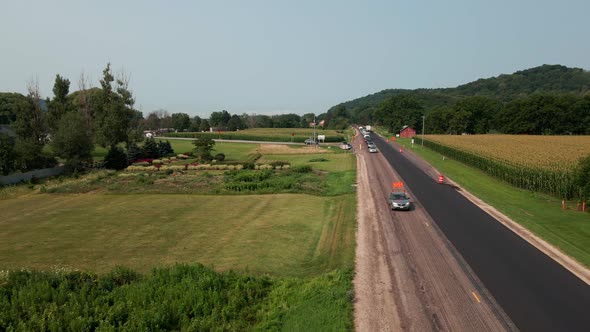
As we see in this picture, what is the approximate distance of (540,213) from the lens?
33.0 meters

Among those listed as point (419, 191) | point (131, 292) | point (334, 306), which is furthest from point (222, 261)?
point (419, 191)

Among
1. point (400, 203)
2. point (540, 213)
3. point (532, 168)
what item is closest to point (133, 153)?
point (400, 203)

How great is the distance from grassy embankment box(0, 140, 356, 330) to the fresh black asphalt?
6615mm

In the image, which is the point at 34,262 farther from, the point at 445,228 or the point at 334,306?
the point at 445,228

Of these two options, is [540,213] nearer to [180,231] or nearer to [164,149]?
[180,231]

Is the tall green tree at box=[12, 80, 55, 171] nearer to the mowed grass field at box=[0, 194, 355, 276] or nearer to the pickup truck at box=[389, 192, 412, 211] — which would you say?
the mowed grass field at box=[0, 194, 355, 276]

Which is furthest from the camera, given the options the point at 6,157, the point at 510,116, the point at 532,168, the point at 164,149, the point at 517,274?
the point at 510,116

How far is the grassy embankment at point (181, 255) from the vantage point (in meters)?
15.9

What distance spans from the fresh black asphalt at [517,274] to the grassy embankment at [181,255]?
21.7 feet

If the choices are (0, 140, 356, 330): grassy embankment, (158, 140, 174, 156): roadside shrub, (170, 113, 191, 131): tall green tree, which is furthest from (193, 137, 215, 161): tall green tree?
(170, 113, 191, 131): tall green tree

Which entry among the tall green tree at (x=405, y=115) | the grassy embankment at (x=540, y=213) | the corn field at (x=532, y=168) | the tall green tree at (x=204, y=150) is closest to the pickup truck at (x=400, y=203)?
the grassy embankment at (x=540, y=213)

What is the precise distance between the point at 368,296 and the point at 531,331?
6.25m

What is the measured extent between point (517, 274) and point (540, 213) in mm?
16292

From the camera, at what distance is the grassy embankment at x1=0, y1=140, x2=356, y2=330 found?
15867 millimetres
